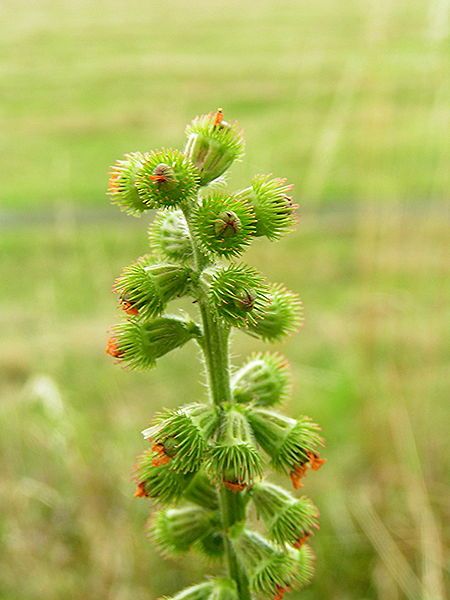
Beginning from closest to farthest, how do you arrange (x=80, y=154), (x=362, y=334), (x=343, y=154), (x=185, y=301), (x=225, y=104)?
(x=362, y=334) → (x=185, y=301) → (x=343, y=154) → (x=80, y=154) → (x=225, y=104)

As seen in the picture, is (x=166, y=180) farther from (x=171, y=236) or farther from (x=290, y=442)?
(x=290, y=442)

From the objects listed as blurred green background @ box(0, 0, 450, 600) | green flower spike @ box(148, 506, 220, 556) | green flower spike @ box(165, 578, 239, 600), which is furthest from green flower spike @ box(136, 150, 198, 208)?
blurred green background @ box(0, 0, 450, 600)

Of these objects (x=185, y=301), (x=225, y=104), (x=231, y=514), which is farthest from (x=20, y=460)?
(x=225, y=104)

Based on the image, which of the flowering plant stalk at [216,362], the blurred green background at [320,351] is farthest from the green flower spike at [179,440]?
the blurred green background at [320,351]

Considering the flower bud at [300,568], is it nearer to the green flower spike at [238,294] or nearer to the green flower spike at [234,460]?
the green flower spike at [234,460]

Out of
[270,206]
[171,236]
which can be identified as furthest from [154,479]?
[270,206]

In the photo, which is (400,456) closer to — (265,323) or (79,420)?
(79,420)

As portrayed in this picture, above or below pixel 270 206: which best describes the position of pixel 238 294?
below

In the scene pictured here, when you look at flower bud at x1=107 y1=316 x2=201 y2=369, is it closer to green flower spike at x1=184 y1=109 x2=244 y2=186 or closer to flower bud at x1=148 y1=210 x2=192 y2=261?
flower bud at x1=148 y1=210 x2=192 y2=261
